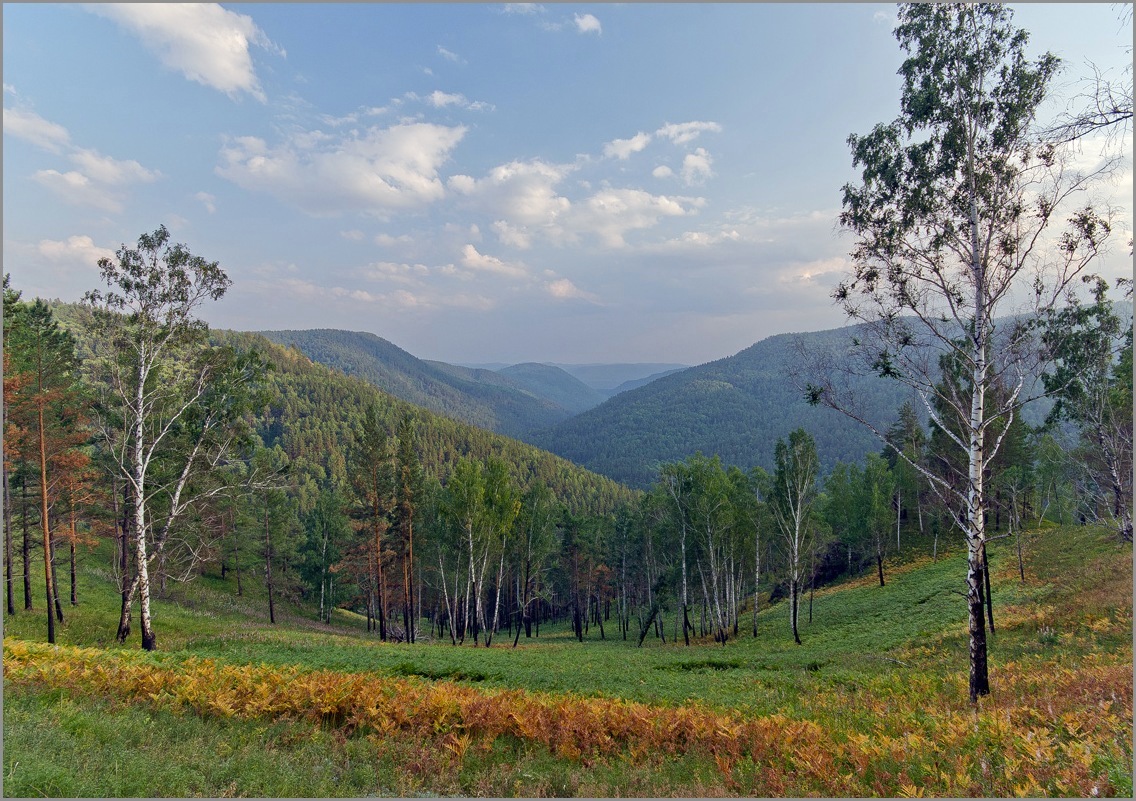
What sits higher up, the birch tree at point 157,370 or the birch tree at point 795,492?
the birch tree at point 157,370

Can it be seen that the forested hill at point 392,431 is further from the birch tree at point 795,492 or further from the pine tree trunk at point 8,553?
the pine tree trunk at point 8,553

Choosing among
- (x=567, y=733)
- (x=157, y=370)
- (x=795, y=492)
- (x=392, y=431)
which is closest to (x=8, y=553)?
(x=157, y=370)

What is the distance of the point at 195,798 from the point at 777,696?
45.3ft

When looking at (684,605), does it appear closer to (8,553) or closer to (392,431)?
(8,553)

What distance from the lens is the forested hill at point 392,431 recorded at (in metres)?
129

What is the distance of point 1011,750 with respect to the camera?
22.2 feet

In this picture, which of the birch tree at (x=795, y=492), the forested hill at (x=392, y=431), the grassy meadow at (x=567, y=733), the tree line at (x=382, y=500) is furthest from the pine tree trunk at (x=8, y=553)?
the forested hill at (x=392, y=431)

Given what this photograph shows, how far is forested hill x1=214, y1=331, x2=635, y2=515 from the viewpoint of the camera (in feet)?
423

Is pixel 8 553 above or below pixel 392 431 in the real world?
below

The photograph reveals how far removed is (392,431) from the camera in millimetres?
155000

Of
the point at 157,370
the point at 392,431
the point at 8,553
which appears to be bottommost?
the point at 8,553

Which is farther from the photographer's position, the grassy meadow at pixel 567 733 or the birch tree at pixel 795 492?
the birch tree at pixel 795 492

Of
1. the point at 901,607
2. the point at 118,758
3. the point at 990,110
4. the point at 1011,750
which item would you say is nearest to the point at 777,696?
the point at 1011,750

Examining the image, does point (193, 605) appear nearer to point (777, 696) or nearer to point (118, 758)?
point (118, 758)
